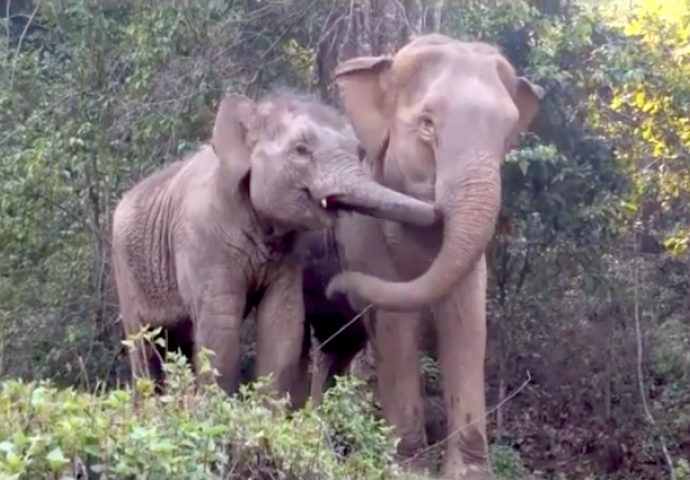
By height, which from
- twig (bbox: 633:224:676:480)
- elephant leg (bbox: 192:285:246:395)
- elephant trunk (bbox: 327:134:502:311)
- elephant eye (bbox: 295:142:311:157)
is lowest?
twig (bbox: 633:224:676:480)

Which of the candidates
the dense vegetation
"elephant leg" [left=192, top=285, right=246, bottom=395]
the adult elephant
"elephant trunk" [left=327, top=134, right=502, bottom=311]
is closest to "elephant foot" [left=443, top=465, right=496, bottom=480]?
the adult elephant

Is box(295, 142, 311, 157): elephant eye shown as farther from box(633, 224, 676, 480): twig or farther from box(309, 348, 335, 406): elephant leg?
box(633, 224, 676, 480): twig

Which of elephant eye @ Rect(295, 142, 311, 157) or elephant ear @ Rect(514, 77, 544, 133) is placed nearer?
elephant eye @ Rect(295, 142, 311, 157)

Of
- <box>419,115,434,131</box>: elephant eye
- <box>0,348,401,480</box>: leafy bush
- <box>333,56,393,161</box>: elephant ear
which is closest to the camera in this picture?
<box>0,348,401,480</box>: leafy bush

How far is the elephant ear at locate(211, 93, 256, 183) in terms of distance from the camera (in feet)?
27.9

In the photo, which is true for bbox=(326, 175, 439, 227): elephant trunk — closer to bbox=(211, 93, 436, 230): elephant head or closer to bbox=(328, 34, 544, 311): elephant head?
bbox=(211, 93, 436, 230): elephant head

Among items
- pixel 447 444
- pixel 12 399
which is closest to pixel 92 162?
pixel 447 444

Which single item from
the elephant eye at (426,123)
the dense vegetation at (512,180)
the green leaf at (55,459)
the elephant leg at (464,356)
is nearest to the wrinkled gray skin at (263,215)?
the elephant eye at (426,123)

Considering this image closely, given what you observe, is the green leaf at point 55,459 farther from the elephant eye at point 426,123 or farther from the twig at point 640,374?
the twig at point 640,374

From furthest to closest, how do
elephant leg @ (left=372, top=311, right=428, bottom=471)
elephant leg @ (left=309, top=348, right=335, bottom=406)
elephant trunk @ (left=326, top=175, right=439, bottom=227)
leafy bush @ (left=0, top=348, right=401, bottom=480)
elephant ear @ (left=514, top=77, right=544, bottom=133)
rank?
elephant leg @ (left=309, top=348, right=335, bottom=406) < elephant ear @ (left=514, top=77, right=544, bottom=133) < elephant leg @ (left=372, top=311, right=428, bottom=471) < elephant trunk @ (left=326, top=175, right=439, bottom=227) < leafy bush @ (left=0, top=348, right=401, bottom=480)

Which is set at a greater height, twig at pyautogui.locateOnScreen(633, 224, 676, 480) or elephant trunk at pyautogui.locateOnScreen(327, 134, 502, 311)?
elephant trunk at pyautogui.locateOnScreen(327, 134, 502, 311)

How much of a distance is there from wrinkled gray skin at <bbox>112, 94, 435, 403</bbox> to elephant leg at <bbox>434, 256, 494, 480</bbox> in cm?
67

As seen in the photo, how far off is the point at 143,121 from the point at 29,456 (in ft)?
20.4

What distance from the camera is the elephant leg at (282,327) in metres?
8.53
